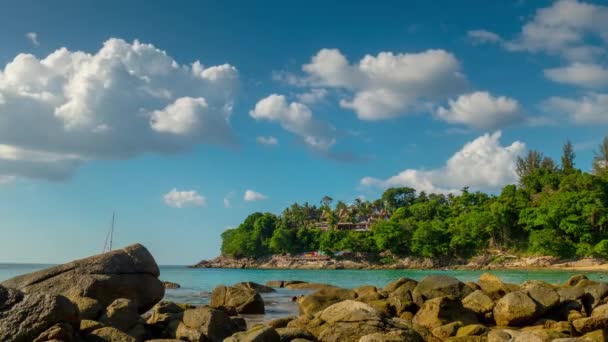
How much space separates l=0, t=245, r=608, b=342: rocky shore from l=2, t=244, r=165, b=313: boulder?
0.03 metres

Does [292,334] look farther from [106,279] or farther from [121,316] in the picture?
[106,279]

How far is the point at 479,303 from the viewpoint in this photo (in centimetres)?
1563

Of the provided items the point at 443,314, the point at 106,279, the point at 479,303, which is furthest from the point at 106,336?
the point at 479,303

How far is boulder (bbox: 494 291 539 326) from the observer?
1450cm

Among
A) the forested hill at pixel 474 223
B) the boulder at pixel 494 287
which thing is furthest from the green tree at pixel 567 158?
the boulder at pixel 494 287

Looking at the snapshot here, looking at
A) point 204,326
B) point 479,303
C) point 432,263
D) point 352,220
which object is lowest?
point 432,263

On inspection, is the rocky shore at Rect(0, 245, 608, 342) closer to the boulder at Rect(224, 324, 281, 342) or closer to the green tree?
the boulder at Rect(224, 324, 281, 342)

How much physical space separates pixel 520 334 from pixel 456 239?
91.1 meters

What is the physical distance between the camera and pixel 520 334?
9.45 metres

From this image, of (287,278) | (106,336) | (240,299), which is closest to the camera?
(106,336)

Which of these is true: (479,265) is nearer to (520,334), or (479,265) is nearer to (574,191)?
(574,191)

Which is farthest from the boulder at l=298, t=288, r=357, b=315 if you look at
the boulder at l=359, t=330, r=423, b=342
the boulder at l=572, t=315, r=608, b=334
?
the boulder at l=572, t=315, r=608, b=334

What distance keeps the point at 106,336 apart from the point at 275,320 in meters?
6.16

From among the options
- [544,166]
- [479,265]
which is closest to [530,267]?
[479,265]
